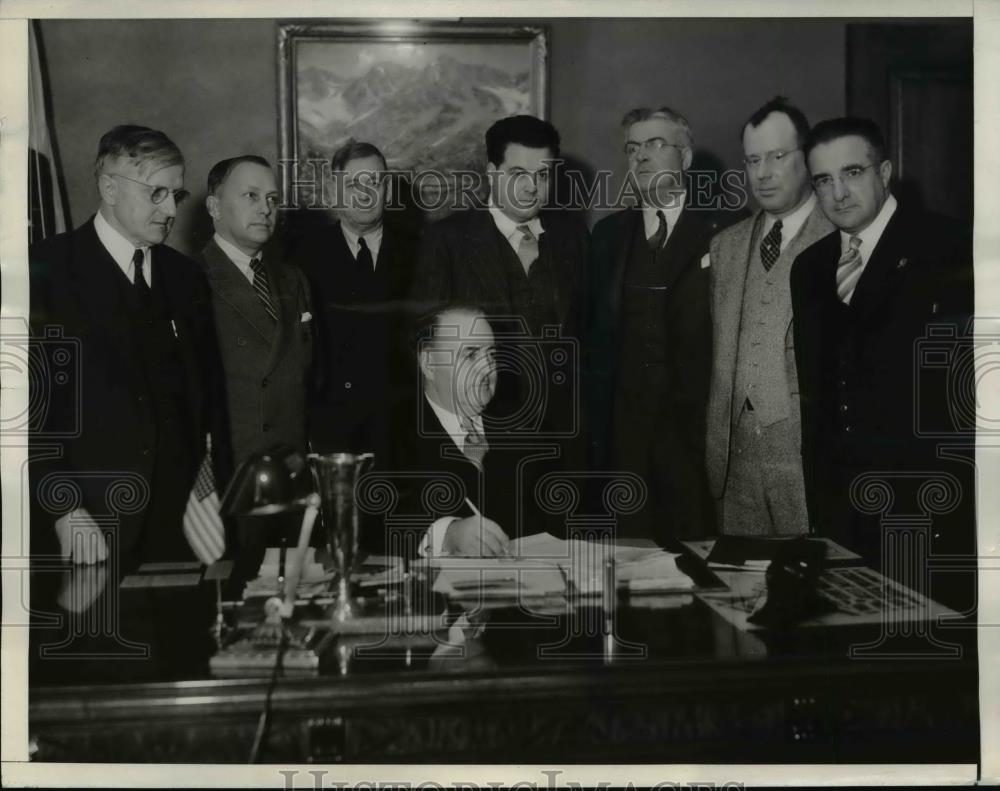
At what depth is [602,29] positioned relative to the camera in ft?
9.83

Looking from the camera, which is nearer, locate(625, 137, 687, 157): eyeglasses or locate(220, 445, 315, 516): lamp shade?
locate(220, 445, 315, 516): lamp shade

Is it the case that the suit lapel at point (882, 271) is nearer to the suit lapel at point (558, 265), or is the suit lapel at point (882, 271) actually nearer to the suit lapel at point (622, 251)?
the suit lapel at point (622, 251)

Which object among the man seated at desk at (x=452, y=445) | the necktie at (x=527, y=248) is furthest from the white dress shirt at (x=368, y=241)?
the necktie at (x=527, y=248)

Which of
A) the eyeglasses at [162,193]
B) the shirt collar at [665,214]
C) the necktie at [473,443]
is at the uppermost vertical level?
the eyeglasses at [162,193]

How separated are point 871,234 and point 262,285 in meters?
1.76

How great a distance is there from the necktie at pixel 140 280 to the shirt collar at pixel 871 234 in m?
2.00

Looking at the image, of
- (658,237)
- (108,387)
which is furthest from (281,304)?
(658,237)

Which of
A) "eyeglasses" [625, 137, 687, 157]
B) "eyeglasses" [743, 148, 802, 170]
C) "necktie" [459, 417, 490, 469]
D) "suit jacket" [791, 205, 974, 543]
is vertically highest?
"eyeglasses" [625, 137, 687, 157]

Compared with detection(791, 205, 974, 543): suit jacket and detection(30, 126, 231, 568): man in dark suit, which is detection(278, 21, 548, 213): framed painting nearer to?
detection(30, 126, 231, 568): man in dark suit

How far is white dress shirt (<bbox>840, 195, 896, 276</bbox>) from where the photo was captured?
10.0ft

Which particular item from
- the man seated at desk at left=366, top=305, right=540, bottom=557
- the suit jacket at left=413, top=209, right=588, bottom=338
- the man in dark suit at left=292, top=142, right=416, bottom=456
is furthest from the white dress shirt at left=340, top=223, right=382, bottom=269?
the man seated at desk at left=366, top=305, right=540, bottom=557

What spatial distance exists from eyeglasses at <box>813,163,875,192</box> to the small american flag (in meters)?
1.93

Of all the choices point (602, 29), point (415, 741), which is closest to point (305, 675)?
point (415, 741)

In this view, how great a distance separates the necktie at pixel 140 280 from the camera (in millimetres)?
3012
